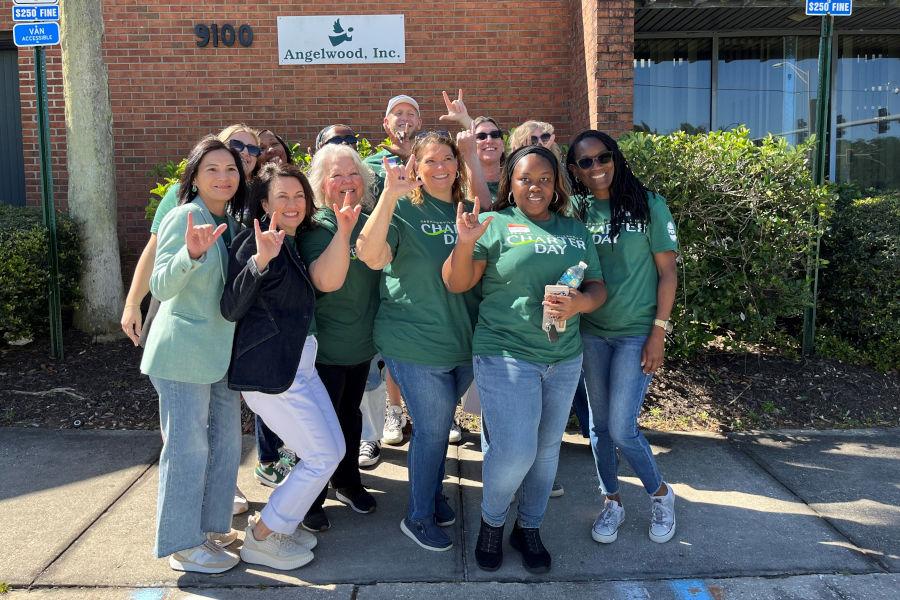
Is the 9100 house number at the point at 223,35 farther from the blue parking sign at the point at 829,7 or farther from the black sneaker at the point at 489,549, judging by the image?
the black sneaker at the point at 489,549

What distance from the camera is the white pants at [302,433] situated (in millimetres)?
3141

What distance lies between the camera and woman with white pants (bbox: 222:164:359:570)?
3.00 m

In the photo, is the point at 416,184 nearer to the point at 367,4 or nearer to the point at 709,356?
the point at 709,356

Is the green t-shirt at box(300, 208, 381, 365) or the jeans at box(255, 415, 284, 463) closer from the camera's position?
the green t-shirt at box(300, 208, 381, 365)

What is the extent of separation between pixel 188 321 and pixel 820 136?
5009 mm

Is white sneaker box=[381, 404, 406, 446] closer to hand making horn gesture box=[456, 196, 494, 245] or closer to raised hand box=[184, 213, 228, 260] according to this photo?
hand making horn gesture box=[456, 196, 494, 245]

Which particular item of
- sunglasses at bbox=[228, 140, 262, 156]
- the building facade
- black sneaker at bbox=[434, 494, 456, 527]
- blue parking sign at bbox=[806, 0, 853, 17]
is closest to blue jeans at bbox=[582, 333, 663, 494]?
black sneaker at bbox=[434, 494, 456, 527]

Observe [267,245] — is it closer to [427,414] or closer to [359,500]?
[427,414]

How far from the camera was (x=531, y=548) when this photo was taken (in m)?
3.29

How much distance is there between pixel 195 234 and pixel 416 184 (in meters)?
0.97

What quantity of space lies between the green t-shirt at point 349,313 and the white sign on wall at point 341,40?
16.8ft

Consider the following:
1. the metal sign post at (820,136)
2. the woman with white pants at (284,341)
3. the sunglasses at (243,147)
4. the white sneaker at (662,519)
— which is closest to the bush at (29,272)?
the sunglasses at (243,147)

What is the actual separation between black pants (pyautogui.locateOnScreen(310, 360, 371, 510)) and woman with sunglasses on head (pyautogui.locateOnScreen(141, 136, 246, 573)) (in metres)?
0.46

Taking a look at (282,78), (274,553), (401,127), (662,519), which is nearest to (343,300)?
(274,553)
